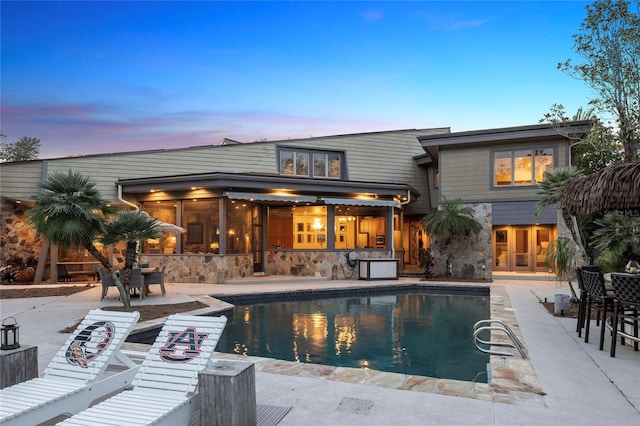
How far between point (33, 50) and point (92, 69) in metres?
2.15

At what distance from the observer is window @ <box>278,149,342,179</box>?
19.4m

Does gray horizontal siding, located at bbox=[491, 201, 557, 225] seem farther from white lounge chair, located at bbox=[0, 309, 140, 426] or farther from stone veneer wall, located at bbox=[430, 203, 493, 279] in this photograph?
white lounge chair, located at bbox=[0, 309, 140, 426]

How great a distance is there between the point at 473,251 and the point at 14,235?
17.0 meters

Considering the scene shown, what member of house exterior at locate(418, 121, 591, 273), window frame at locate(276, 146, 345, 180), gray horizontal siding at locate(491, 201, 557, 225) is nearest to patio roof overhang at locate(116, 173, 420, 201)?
house exterior at locate(418, 121, 591, 273)

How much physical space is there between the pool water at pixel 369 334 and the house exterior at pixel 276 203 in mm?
4434

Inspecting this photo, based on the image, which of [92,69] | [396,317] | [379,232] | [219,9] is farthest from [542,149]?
[92,69]

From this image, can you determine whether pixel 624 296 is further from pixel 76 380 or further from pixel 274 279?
pixel 274 279

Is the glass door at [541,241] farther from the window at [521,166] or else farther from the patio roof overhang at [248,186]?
the patio roof overhang at [248,186]

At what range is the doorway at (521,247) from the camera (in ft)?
56.7

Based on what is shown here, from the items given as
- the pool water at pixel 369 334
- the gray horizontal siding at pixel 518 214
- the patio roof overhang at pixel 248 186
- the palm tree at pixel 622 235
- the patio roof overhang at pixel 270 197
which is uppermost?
the patio roof overhang at pixel 248 186

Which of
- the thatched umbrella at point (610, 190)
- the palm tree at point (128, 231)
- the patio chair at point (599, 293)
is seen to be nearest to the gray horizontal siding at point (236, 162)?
the palm tree at point (128, 231)

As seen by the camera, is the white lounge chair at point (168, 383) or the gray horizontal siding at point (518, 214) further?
the gray horizontal siding at point (518, 214)

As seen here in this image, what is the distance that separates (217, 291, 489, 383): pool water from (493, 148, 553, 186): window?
243 inches

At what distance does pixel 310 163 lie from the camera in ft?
64.9
